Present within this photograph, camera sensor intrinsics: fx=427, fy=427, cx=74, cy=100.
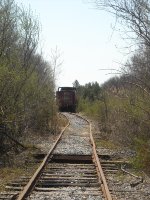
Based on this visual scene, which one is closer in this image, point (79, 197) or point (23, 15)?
point (79, 197)

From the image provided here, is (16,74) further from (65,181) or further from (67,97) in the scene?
(67,97)

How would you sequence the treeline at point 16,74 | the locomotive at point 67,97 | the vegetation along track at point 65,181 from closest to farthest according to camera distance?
the vegetation along track at point 65,181, the treeline at point 16,74, the locomotive at point 67,97

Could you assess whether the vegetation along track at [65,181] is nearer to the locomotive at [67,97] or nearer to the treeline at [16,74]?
the treeline at [16,74]

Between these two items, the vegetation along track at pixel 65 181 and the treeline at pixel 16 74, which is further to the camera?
the treeline at pixel 16 74

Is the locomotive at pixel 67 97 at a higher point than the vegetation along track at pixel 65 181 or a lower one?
higher

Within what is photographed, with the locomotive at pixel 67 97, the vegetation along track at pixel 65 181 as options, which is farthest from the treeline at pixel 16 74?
the locomotive at pixel 67 97

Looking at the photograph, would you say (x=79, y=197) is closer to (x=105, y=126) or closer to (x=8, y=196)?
(x=8, y=196)

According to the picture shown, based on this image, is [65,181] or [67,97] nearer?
[65,181]

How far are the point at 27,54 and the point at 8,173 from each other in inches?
373

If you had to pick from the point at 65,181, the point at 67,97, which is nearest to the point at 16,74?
the point at 65,181

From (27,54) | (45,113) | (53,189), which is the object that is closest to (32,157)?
(53,189)

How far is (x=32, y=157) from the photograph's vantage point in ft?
45.5

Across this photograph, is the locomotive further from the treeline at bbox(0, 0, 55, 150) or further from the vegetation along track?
the vegetation along track

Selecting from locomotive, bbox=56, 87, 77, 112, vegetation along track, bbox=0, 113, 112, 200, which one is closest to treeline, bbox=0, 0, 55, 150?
vegetation along track, bbox=0, 113, 112, 200
